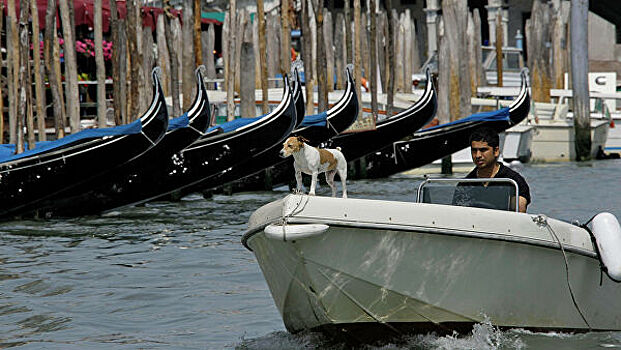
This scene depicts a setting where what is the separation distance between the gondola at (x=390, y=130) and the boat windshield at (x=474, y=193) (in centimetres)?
982

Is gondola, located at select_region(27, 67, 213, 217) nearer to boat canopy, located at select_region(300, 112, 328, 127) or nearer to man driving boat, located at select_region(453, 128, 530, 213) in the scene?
boat canopy, located at select_region(300, 112, 328, 127)

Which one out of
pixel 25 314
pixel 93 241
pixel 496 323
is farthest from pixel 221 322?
pixel 93 241

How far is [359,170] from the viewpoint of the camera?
17.9 meters

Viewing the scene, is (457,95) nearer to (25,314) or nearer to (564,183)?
(564,183)

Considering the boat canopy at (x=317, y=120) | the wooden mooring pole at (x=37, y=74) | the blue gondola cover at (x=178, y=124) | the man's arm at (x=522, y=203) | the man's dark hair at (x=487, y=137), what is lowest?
the man's arm at (x=522, y=203)

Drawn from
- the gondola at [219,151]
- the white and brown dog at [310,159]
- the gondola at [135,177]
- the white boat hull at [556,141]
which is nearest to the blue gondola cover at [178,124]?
the gondola at [135,177]

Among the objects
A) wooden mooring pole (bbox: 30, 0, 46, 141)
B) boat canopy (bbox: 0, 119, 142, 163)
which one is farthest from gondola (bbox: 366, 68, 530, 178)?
boat canopy (bbox: 0, 119, 142, 163)

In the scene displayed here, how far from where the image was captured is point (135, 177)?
513 inches

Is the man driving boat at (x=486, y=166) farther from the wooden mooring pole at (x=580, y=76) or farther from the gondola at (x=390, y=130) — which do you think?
the wooden mooring pole at (x=580, y=76)

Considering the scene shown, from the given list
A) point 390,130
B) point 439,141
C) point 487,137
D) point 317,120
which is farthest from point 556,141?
point 487,137

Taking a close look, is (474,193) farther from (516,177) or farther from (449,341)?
(449,341)

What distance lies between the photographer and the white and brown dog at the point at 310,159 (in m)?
8.90

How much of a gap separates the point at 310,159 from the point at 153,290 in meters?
1.98

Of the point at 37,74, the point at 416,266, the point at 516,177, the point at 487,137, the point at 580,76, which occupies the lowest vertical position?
the point at 416,266
